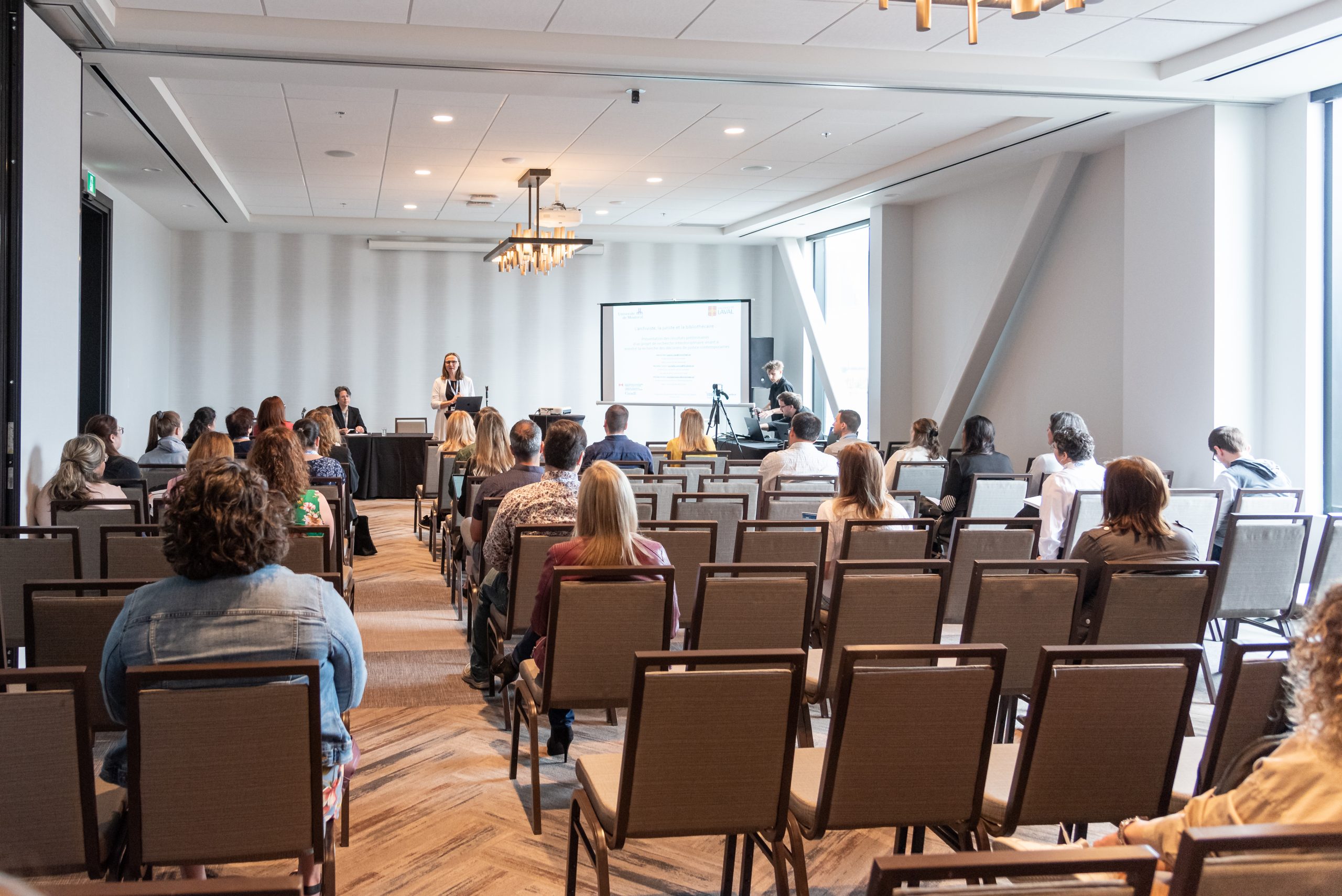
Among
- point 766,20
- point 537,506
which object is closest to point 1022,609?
point 537,506

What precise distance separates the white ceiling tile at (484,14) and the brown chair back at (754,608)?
3.90 m

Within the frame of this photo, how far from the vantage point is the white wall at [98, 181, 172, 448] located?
1116 centimetres

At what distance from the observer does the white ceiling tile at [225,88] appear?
23.1ft

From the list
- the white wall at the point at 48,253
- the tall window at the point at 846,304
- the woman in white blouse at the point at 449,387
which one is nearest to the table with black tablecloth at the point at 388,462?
the woman in white blouse at the point at 449,387

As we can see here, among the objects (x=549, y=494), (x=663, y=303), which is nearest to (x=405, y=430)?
(x=663, y=303)

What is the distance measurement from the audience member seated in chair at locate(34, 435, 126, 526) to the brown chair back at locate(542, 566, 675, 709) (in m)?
2.89

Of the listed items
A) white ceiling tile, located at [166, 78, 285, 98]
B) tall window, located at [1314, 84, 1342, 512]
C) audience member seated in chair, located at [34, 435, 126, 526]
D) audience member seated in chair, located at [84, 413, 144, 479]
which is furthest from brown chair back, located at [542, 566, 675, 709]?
tall window, located at [1314, 84, 1342, 512]

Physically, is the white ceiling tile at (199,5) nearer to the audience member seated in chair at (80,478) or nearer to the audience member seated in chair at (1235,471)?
the audience member seated in chair at (80,478)

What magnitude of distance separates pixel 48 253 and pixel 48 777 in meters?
4.81

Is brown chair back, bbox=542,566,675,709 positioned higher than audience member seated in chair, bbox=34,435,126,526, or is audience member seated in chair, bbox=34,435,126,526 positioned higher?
audience member seated in chair, bbox=34,435,126,526

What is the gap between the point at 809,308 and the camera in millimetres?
14266

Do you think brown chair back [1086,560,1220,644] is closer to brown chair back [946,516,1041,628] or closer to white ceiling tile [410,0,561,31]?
brown chair back [946,516,1041,628]

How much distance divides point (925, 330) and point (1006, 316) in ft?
6.30

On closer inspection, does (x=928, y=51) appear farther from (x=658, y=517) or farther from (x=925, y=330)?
(x=925, y=330)
